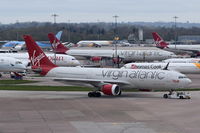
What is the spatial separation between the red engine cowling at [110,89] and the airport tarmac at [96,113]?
2.08 feet

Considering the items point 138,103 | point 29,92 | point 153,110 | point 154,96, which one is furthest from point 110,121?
point 29,92

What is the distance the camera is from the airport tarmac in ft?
132

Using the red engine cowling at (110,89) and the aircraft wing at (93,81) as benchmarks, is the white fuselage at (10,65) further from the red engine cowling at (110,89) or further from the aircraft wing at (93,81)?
the red engine cowling at (110,89)

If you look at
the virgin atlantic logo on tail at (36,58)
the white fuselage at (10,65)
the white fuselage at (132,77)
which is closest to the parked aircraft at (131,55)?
the white fuselage at (10,65)

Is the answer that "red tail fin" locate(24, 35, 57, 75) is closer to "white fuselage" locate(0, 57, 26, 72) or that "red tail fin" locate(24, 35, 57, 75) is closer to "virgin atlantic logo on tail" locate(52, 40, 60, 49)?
"white fuselage" locate(0, 57, 26, 72)

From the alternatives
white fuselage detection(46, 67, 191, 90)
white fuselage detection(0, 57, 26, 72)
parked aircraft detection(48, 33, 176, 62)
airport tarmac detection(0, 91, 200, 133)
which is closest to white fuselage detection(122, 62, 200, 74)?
white fuselage detection(0, 57, 26, 72)

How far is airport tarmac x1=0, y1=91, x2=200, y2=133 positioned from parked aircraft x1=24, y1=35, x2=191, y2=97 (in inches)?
50.4

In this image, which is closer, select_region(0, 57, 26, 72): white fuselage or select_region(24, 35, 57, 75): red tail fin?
select_region(24, 35, 57, 75): red tail fin

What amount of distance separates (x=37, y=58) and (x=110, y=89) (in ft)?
33.6

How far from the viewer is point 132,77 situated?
59.4 m

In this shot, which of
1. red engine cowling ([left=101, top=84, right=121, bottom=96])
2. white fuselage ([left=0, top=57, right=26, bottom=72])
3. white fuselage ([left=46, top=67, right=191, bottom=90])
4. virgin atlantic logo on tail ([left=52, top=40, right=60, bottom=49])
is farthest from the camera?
virgin atlantic logo on tail ([left=52, top=40, right=60, bottom=49])

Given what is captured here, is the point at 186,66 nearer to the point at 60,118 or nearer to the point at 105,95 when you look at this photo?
the point at 105,95

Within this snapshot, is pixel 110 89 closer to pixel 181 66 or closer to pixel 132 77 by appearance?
pixel 132 77

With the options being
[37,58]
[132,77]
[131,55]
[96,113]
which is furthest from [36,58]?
[131,55]
